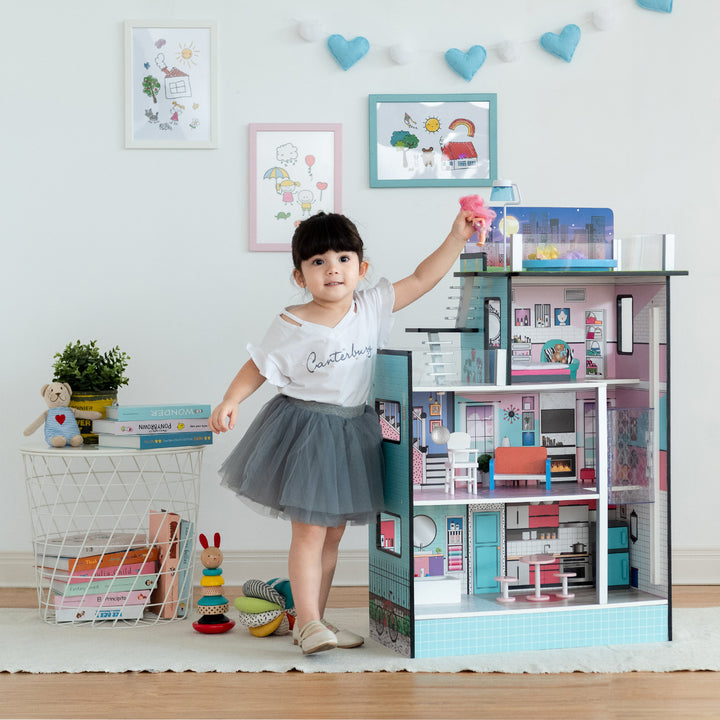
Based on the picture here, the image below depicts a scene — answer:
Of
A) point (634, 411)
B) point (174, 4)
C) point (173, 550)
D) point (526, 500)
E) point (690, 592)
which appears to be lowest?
point (690, 592)

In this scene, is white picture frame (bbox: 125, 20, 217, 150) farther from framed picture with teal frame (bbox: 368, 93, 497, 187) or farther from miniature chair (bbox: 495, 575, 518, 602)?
miniature chair (bbox: 495, 575, 518, 602)

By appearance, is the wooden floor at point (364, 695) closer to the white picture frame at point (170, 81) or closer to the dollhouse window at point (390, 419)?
the dollhouse window at point (390, 419)

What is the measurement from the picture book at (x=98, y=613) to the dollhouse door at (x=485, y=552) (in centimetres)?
81

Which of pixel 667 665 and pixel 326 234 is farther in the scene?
pixel 326 234

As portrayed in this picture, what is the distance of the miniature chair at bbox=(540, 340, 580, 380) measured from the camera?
2.27m

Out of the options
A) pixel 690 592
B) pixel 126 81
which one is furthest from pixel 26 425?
pixel 690 592

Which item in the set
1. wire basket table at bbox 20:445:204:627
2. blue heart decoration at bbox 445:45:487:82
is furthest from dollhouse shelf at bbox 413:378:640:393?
blue heart decoration at bbox 445:45:487:82

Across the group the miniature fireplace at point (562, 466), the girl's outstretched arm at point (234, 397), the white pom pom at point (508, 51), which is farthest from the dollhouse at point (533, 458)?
the white pom pom at point (508, 51)

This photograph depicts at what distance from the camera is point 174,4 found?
2.65 meters

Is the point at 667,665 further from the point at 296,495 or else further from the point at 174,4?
the point at 174,4

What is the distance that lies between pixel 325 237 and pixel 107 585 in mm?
1001

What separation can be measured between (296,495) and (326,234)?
0.56 m

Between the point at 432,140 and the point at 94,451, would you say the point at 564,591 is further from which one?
the point at 432,140

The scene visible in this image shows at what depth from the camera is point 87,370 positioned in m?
2.42
